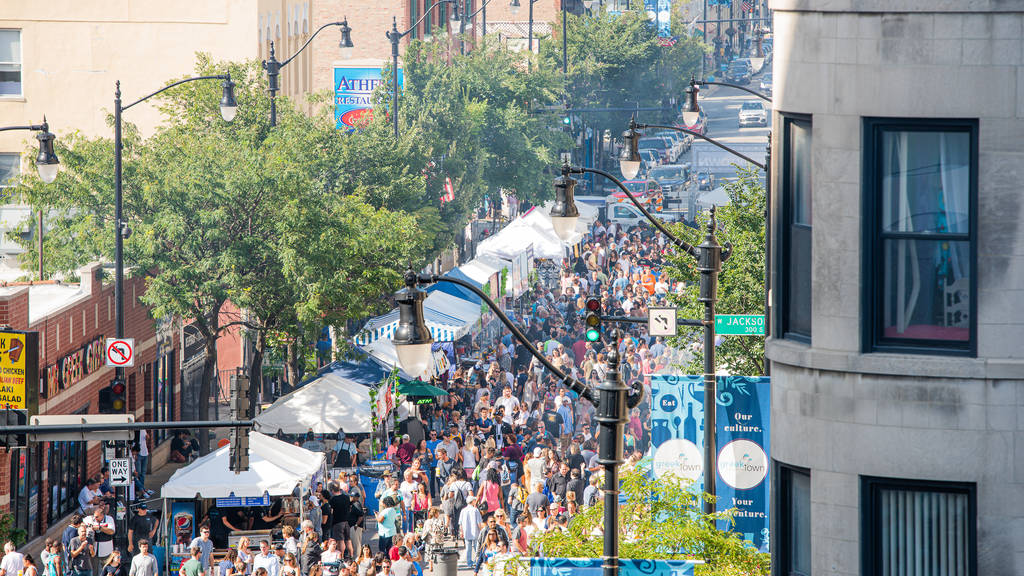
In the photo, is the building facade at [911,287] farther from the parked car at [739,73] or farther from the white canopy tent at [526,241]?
the parked car at [739,73]

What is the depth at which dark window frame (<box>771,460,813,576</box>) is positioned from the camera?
34.2ft

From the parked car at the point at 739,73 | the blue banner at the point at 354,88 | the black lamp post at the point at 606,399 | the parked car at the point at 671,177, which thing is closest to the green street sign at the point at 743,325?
the black lamp post at the point at 606,399

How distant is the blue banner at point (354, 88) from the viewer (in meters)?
48.8

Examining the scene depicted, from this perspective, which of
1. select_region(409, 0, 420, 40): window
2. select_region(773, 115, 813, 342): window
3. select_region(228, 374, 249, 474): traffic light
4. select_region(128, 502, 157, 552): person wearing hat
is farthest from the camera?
select_region(409, 0, 420, 40): window

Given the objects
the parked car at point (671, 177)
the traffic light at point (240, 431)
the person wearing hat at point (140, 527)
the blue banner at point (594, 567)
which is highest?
the parked car at point (671, 177)

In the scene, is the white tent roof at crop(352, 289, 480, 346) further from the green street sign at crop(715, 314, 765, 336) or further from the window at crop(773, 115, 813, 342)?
the window at crop(773, 115, 813, 342)

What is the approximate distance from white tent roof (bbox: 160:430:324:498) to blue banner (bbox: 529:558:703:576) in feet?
37.9

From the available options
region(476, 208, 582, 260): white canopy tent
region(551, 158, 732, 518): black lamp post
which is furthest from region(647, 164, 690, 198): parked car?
region(551, 158, 732, 518): black lamp post

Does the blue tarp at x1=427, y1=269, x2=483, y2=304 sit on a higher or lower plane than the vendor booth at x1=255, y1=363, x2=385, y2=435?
higher

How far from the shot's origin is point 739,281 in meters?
23.0

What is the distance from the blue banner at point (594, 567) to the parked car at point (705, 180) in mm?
62664

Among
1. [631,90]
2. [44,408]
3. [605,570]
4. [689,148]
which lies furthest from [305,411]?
[689,148]

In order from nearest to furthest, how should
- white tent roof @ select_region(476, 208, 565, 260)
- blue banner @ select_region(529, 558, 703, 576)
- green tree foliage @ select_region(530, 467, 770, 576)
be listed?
blue banner @ select_region(529, 558, 703, 576) < green tree foliage @ select_region(530, 467, 770, 576) < white tent roof @ select_region(476, 208, 565, 260)

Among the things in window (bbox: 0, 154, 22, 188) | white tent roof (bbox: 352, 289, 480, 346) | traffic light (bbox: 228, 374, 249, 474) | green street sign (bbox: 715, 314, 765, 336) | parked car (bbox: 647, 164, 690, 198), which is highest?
parked car (bbox: 647, 164, 690, 198)
